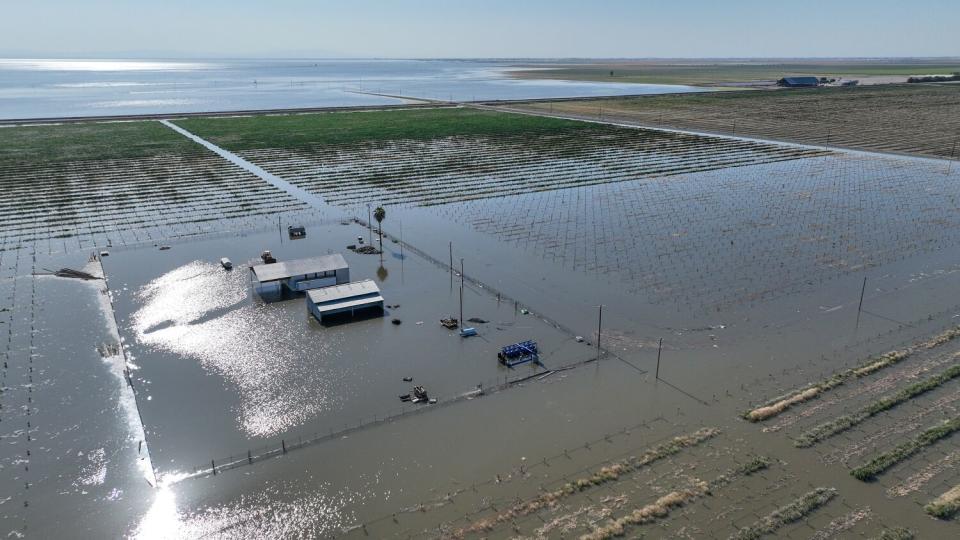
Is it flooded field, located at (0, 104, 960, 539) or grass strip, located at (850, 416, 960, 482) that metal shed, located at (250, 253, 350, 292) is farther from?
grass strip, located at (850, 416, 960, 482)

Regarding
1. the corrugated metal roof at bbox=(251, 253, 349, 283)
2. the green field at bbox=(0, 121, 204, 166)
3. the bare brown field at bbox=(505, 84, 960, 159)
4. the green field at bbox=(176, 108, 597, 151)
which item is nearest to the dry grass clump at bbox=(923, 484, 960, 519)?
the corrugated metal roof at bbox=(251, 253, 349, 283)

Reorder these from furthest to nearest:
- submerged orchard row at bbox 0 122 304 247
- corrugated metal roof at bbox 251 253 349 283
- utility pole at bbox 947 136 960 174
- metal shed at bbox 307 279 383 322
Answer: utility pole at bbox 947 136 960 174 → submerged orchard row at bbox 0 122 304 247 → corrugated metal roof at bbox 251 253 349 283 → metal shed at bbox 307 279 383 322

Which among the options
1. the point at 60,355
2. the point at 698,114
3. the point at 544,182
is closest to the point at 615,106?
the point at 698,114

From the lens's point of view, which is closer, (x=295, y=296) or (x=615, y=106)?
(x=295, y=296)

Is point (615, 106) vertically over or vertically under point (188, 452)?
over

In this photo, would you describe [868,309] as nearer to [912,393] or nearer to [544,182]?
[912,393]

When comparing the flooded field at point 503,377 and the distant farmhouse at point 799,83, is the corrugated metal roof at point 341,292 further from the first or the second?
the distant farmhouse at point 799,83

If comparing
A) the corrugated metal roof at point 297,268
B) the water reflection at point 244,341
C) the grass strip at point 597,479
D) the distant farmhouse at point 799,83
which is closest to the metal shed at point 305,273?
the corrugated metal roof at point 297,268

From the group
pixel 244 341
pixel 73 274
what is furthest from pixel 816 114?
pixel 73 274
